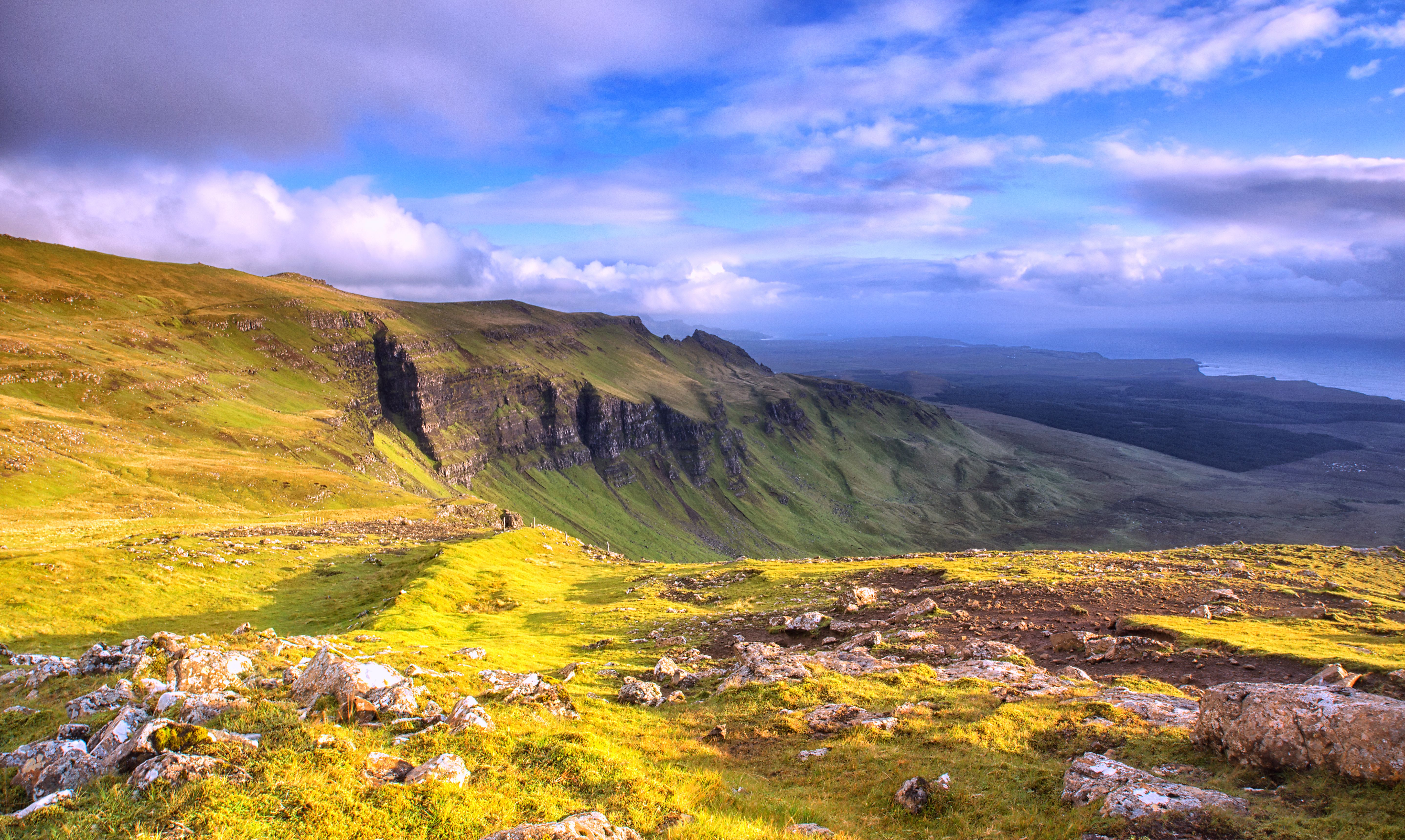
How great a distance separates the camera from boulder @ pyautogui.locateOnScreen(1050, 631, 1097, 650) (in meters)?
34.0

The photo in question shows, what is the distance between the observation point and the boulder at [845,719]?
23.9 m

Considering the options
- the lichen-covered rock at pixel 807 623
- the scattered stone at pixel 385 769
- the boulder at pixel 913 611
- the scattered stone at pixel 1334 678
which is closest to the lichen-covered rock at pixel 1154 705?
the scattered stone at pixel 1334 678

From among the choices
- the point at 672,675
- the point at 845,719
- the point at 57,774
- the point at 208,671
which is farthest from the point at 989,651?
the point at 57,774

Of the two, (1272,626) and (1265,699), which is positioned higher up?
(1265,699)

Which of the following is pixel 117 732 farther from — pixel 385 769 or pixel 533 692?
pixel 533 692

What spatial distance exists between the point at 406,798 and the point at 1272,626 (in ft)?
159

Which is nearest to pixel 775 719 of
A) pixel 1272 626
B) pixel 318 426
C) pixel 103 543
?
pixel 1272 626

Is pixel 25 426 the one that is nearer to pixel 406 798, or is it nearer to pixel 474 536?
pixel 474 536

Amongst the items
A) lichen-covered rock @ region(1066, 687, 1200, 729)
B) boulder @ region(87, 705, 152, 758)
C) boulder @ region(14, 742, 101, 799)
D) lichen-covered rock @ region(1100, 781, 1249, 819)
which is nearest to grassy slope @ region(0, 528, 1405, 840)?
boulder @ region(14, 742, 101, 799)

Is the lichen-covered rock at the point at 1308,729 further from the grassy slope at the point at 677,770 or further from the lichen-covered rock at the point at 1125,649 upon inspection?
the lichen-covered rock at the point at 1125,649

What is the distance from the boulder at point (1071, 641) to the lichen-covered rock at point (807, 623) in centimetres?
1444

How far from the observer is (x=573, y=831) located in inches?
548

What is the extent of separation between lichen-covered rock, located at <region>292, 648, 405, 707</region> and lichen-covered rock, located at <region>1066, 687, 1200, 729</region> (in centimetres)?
2699

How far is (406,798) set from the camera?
49.3 feet
